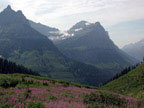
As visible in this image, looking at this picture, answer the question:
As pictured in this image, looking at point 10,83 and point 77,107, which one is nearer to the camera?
point 77,107

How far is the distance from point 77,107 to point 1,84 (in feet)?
50.0

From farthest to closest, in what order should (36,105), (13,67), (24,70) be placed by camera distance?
1. (24,70)
2. (13,67)
3. (36,105)

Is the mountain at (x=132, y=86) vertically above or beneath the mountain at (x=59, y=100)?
beneath

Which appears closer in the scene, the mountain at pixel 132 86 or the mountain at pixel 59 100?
the mountain at pixel 59 100

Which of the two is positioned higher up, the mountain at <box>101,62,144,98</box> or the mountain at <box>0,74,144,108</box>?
the mountain at <box>0,74,144,108</box>

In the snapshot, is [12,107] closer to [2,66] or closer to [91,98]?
[91,98]

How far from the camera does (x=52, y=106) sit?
12.5 metres

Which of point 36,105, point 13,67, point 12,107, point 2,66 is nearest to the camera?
point 36,105

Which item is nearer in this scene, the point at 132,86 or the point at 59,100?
the point at 59,100

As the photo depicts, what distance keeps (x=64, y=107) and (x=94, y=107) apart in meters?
2.29

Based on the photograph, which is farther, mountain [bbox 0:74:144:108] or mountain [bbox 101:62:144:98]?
mountain [bbox 101:62:144:98]

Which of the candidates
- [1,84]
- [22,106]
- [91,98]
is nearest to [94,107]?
[91,98]

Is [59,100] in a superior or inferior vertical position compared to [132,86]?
superior

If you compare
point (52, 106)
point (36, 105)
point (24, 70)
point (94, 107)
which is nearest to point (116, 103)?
point (94, 107)
